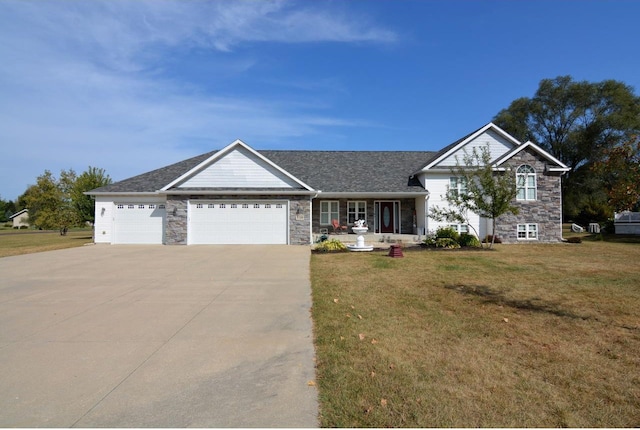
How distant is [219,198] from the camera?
62.9 ft

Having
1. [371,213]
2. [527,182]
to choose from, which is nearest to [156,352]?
[371,213]

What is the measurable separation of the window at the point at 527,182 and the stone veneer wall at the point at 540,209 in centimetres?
20

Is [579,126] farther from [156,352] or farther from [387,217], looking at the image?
[156,352]

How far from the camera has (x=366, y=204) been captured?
22.9 metres

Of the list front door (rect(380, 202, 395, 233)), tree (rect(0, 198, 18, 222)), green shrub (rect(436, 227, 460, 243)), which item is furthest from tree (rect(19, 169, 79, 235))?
tree (rect(0, 198, 18, 222))

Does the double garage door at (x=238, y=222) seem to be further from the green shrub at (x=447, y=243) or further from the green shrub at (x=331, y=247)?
the green shrub at (x=447, y=243)

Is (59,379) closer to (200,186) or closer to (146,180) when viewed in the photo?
(200,186)

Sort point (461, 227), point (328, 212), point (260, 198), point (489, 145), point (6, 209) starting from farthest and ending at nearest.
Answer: point (6, 209) → point (328, 212) → point (489, 145) → point (461, 227) → point (260, 198)

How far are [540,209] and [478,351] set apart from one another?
18748 millimetres

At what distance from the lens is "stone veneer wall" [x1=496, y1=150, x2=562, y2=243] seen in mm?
19719

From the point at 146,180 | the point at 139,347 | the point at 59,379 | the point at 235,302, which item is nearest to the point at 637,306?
the point at 235,302

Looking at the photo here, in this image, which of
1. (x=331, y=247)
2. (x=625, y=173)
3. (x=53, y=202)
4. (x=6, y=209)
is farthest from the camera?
(x=6, y=209)

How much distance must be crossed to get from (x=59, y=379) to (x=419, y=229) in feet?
64.4

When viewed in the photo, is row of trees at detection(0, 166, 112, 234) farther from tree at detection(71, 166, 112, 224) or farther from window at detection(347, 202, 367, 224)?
window at detection(347, 202, 367, 224)
